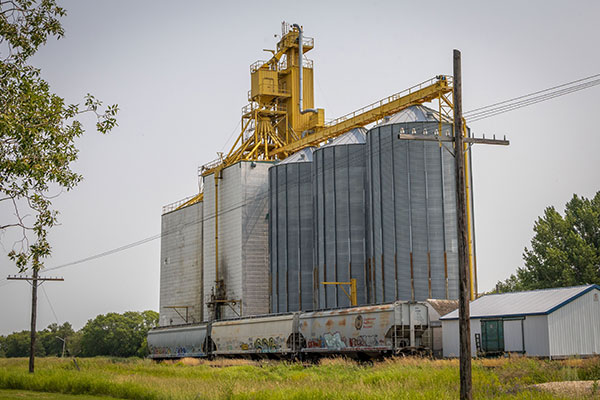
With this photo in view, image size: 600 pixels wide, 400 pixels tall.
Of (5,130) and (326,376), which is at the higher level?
(5,130)

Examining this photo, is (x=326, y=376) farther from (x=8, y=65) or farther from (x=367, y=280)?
(x=367, y=280)

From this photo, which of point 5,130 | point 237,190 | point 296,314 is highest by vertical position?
point 237,190

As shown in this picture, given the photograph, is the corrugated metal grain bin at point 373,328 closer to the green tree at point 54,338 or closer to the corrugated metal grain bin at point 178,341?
the corrugated metal grain bin at point 178,341

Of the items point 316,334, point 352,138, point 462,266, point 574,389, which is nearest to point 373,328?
point 316,334

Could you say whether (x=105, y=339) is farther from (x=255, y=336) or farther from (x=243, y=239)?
(x=255, y=336)

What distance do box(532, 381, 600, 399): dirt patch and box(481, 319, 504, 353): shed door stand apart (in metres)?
14.1

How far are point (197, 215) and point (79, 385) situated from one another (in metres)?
50.3

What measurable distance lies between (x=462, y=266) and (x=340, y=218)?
1571 inches

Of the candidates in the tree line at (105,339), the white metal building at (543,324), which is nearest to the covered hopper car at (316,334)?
the white metal building at (543,324)

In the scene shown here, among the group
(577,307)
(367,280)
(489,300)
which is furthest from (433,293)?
(577,307)

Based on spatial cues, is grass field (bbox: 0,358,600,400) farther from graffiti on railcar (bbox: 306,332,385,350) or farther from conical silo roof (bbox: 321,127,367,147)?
conical silo roof (bbox: 321,127,367,147)

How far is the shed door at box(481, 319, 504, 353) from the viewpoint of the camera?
36250mm

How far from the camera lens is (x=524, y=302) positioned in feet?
120

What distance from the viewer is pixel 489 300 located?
39.5 m
